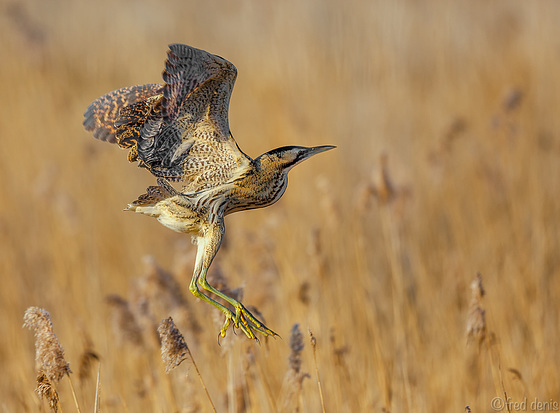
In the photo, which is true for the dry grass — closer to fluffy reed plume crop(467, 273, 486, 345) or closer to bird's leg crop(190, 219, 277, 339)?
fluffy reed plume crop(467, 273, 486, 345)

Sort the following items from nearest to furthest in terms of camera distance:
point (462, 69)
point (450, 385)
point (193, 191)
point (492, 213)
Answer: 1. point (193, 191)
2. point (450, 385)
3. point (492, 213)
4. point (462, 69)

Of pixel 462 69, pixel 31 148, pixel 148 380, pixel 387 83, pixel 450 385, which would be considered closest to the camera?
pixel 148 380

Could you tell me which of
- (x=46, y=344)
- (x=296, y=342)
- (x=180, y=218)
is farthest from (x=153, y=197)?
(x=296, y=342)

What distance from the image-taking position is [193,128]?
1481 mm

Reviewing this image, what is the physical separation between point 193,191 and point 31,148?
313 cm

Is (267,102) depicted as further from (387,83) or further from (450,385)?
(450,385)

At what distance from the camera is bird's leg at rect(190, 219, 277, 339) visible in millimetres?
1267

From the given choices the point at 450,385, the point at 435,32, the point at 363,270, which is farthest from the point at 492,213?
the point at 435,32

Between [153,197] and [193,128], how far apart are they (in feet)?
0.62

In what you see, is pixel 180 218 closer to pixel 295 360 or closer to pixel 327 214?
pixel 295 360

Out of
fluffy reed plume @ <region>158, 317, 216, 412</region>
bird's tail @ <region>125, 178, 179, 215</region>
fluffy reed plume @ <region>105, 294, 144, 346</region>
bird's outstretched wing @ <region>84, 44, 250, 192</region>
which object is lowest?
fluffy reed plume @ <region>158, 317, 216, 412</region>

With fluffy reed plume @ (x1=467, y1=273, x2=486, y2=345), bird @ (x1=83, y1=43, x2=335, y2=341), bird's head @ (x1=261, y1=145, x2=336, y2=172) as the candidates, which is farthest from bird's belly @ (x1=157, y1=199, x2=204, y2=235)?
fluffy reed plume @ (x1=467, y1=273, x2=486, y2=345)

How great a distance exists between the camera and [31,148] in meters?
4.18

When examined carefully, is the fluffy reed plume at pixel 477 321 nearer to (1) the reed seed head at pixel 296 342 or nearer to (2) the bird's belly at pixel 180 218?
(1) the reed seed head at pixel 296 342
